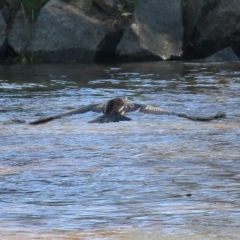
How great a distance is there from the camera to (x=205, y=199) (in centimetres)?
511

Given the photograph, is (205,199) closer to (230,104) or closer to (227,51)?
(230,104)

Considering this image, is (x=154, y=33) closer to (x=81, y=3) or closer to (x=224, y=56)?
(x=224, y=56)

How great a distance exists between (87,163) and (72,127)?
69.8 inches

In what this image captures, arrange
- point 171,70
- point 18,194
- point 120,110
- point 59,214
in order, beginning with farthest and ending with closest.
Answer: point 171,70, point 120,110, point 18,194, point 59,214

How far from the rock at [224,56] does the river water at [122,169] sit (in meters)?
4.32

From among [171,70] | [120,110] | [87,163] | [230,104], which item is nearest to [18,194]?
[87,163]

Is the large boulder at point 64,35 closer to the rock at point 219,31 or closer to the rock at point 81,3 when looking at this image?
the rock at point 81,3

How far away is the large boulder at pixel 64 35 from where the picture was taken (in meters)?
16.3

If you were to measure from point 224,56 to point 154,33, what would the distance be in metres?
1.37

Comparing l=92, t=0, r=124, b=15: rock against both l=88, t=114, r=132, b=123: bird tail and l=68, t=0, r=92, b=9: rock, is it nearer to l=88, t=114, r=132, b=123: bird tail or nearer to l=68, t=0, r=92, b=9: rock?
l=68, t=0, r=92, b=9: rock

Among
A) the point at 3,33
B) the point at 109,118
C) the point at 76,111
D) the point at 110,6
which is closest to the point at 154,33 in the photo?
the point at 110,6

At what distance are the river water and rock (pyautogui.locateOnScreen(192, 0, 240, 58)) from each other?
516 cm

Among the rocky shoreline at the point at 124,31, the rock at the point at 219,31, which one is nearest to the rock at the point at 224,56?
the rocky shoreline at the point at 124,31

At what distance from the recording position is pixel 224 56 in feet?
50.8
